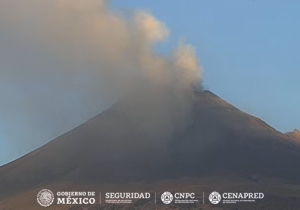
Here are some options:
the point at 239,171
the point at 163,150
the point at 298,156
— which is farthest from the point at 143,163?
the point at 298,156

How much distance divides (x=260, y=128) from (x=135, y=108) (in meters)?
32.0

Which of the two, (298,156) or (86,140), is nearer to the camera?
(298,156)

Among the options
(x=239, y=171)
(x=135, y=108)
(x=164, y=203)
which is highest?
(x=135, y=108)

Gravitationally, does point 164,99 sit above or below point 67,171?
above

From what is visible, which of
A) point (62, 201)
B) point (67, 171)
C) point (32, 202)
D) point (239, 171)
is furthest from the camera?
point (67, 171)

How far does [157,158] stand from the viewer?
138500 millimetres

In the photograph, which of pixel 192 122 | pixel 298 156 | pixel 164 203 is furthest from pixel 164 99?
pixel 164 203

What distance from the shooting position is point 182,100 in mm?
182250

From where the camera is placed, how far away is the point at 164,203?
9269cm

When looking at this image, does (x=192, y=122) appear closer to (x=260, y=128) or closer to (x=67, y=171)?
(x=260, y=128)

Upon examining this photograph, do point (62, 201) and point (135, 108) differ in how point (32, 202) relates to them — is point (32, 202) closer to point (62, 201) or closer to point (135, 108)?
point (62, 201)

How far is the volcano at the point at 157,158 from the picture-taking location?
125594mm

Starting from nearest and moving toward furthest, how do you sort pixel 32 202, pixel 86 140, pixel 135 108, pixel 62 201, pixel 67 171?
1. pixel 62 201
2. pixel 32 202
3. pixel 67 171
4. pixel 86 140
5. pixel 135 108

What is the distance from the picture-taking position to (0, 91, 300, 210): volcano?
412 ft
